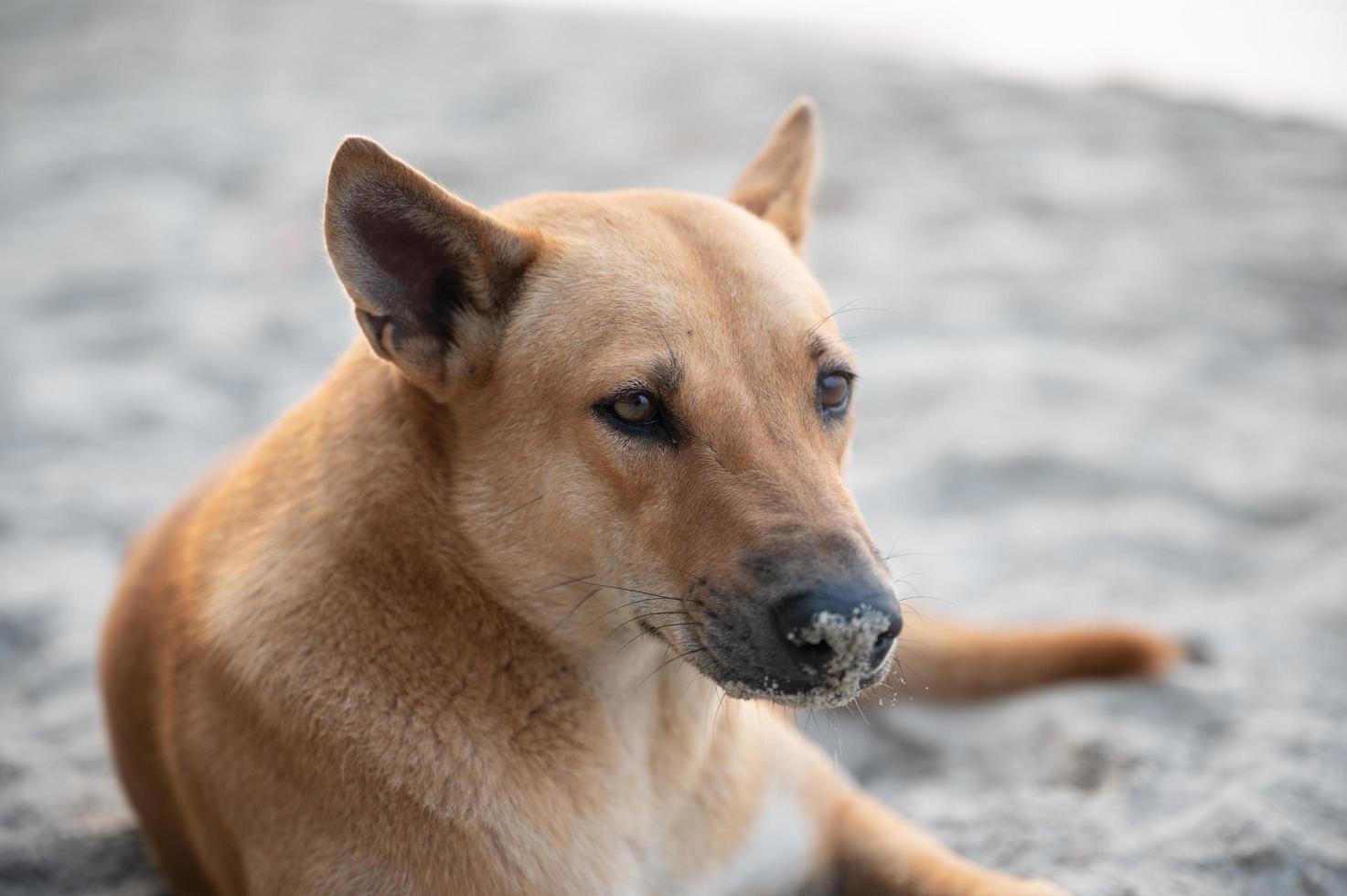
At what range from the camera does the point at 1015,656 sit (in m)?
3.66

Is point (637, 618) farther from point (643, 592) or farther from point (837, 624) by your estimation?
point (837, 624)

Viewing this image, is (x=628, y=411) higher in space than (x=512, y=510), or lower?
higher

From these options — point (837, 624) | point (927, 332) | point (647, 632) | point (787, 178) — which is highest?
point (787, 178)

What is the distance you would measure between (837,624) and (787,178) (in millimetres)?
1503

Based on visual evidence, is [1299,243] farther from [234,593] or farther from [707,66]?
[234,593]

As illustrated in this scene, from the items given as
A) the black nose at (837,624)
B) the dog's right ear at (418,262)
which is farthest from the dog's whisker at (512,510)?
the black nose at (837,624)

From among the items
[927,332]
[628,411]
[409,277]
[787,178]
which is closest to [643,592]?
[628,411]

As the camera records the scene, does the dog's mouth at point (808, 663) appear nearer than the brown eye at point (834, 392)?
Yes

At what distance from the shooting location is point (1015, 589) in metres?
4.26

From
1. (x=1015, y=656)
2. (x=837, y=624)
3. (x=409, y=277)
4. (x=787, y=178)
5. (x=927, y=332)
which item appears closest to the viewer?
(x=837, y=624)

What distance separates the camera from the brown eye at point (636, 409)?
2.26 m

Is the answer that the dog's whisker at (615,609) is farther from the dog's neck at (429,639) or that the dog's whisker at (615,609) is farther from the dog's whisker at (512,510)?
the dog's whisker at (512,510)

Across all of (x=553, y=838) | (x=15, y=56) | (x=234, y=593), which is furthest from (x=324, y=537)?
(x=15, y=56)

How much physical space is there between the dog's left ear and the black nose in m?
1.26
